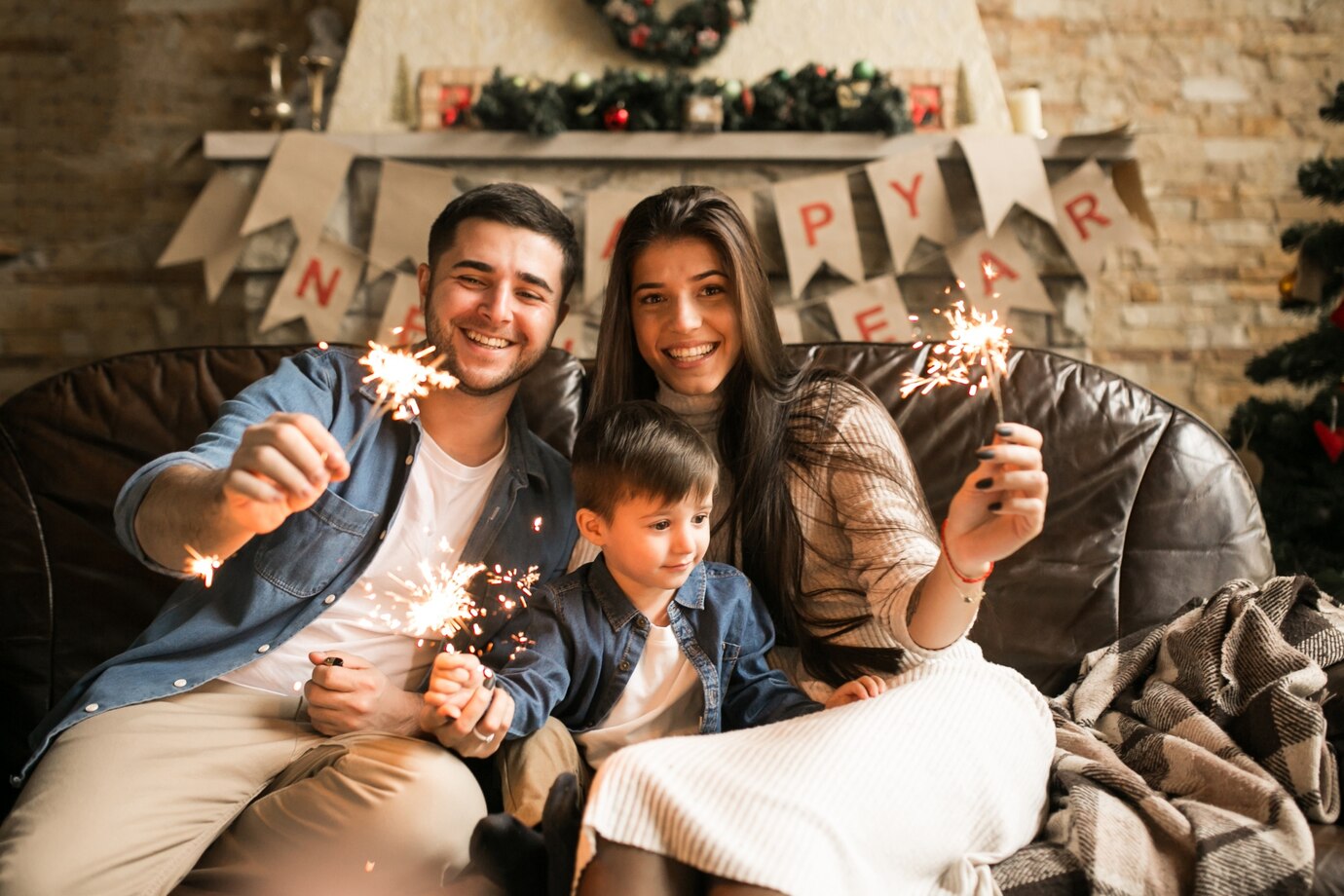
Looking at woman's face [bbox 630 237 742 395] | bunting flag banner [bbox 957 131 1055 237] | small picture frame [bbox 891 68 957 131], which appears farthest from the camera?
small picture frame [bbox 891 68 957 131]

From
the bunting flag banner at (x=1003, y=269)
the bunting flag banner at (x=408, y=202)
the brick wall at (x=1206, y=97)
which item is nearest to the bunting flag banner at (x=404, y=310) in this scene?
the bunting flag banner at (x=408, y=202)

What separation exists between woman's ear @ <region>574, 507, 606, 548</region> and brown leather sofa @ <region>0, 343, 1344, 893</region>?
56cm

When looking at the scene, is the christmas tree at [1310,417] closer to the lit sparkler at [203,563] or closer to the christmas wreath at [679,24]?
the christmas wreath at [679,24]

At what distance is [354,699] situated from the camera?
4.46 feet

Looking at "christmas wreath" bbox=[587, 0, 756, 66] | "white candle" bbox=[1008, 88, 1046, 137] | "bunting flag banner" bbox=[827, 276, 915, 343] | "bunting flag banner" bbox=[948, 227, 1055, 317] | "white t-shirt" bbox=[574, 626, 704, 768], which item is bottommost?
"white t-shirt" bbox=[574, 626, 704, 768]

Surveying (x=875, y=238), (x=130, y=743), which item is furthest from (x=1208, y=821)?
(x=875, y=238)

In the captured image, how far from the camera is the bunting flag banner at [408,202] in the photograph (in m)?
3.28

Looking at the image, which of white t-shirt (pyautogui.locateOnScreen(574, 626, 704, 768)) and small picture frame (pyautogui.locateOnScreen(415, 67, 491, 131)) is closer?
white t-shirt (pyautogui.locateOnScreen(574, 626, 704, 768))

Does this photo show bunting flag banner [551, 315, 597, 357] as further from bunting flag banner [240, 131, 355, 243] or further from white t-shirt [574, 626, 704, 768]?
white t-shirt [574, 626, 704, 768]

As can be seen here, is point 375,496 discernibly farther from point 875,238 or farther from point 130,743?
point 875,238

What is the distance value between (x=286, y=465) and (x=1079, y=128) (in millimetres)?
3488

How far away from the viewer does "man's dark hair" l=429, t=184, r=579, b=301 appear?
5.67 ft

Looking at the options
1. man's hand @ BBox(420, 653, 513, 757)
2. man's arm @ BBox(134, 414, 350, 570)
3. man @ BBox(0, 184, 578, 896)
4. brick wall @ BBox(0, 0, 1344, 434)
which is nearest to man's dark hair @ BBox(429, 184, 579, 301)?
man @ BBox(0, 184, 578, 896)

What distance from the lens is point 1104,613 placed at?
6.38 ft
